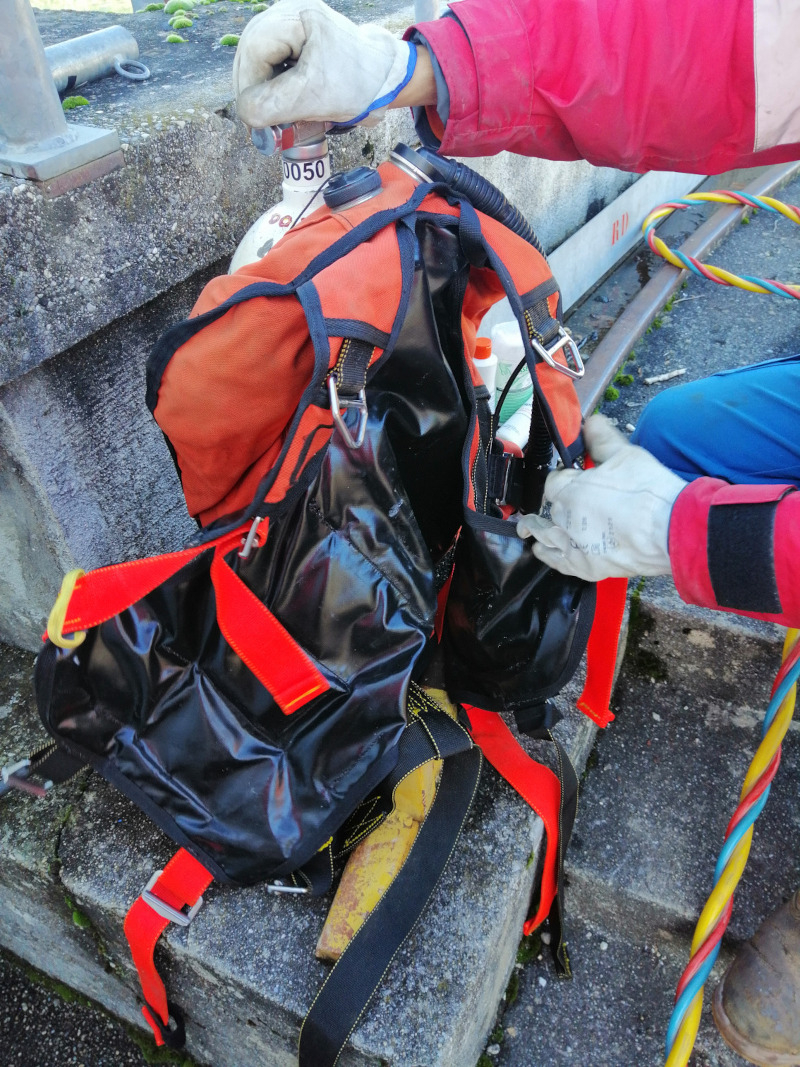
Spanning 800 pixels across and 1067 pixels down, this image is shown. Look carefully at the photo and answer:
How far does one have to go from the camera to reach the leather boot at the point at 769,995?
1.55 m

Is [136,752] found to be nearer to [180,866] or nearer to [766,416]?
[180,866]

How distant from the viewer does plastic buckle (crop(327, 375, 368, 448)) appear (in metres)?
1.13

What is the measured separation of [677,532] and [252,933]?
107cm

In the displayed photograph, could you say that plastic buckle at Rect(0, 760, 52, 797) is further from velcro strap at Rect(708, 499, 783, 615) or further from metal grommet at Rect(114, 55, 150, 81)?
Result: metal grommet at Rect(114, 55, 150, 81)

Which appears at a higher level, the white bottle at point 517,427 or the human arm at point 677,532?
the human arm at point 677,532

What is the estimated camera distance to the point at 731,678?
2.03 metres

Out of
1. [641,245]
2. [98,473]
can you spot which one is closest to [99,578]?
[98,473]

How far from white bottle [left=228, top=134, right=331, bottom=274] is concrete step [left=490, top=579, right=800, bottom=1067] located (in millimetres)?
1309

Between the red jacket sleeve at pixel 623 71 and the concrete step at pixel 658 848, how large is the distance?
1.15m

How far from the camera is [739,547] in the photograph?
1202mm

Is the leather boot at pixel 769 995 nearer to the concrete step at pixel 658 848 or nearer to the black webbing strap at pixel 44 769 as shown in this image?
the concrete step at pixel 658 848

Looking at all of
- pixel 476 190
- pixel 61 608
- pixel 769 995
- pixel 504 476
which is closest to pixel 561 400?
pixel 504 476

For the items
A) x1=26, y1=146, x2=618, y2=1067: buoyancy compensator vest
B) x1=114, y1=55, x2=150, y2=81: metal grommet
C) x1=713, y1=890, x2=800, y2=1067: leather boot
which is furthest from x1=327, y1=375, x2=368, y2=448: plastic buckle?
x1=713, y1=890, x2=800, y2=1067: leather boot

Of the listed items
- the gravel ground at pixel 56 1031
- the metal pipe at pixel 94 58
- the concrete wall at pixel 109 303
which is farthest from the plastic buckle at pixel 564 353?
the gravel ground at pixel 56 1031
